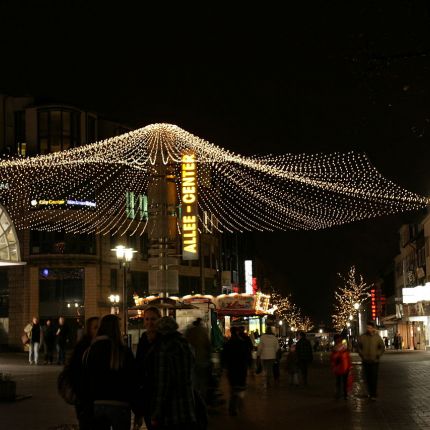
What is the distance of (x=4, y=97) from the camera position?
199 feet

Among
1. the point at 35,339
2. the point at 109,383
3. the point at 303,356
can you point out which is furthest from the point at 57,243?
the point at 109,383

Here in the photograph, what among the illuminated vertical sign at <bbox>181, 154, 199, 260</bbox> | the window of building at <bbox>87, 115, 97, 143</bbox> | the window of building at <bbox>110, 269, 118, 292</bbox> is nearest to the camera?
the illuminated vertical sign at <bbox>181, 154, 199, 260</bbox>

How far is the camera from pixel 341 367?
17672 mm

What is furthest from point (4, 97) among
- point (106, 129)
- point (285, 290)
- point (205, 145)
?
point (285, 290)

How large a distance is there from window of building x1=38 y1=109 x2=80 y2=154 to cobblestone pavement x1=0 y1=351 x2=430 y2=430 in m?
38.6

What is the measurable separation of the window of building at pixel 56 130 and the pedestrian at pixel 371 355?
44.4 metres

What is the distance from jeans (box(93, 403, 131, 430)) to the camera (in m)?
6.95

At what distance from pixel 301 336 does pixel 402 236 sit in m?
63.6

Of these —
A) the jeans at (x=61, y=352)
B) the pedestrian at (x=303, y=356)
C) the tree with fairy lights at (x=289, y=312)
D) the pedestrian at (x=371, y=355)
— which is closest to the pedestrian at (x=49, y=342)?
the jeans at (x=61, y=352)

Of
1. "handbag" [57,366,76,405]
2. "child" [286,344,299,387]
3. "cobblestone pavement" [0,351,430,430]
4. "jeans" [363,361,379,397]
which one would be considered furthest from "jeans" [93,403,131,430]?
"child" [286,344,299,387]

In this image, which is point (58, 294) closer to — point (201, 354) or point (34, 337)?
point (34, 337)

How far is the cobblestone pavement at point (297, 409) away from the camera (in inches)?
502

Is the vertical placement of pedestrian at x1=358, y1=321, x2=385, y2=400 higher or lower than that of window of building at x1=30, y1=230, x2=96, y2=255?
lower

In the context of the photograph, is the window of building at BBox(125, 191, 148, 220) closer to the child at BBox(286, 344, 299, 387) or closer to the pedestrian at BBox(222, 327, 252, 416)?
the child at BBox(286, 344, 299, 387)
